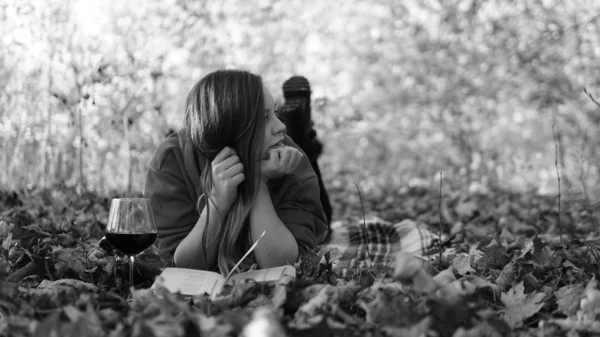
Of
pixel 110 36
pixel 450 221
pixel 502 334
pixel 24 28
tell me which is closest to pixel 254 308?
pixel 502 334

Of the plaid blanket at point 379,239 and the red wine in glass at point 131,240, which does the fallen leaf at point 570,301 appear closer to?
the red wine in glass at point 131,240

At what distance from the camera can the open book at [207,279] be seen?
1734mm

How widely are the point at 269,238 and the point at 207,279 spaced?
1.25ft

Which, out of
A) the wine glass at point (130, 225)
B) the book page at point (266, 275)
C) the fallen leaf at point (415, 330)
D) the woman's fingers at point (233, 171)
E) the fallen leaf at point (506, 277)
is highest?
the woman's fingers at point (233, 171)

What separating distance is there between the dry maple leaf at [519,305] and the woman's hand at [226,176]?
Result: 0.84m

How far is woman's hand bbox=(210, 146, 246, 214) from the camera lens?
2.07m

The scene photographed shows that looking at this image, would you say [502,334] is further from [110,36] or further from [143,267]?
[110,36]

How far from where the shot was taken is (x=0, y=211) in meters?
3.31

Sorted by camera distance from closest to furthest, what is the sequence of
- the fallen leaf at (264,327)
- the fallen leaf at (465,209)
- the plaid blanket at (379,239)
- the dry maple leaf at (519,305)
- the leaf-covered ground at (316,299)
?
the fallen leaf at (264,327) < the leaf-covered ground at (316,299) < the dry maple leaf at (519,305) < the plaid blanket at (379,239) < the fallen leaf at (465,209)

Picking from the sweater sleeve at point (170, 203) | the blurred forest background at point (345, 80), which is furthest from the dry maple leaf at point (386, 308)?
the blurred forest background at point (345, 80)

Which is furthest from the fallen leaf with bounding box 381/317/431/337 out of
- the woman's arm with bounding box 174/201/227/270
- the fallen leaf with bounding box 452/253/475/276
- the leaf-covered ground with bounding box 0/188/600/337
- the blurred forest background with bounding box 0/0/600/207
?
the blurred forest background with bounding box 0/0/600/207

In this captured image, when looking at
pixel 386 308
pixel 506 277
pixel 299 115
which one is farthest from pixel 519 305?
pixel 299 115

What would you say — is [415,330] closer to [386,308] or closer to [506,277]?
[386,308]

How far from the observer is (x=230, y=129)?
2129 mm
